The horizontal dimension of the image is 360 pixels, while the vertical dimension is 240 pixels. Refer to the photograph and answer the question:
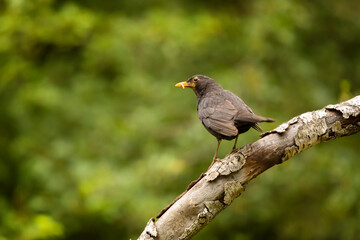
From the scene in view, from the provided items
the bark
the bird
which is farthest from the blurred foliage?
the bark

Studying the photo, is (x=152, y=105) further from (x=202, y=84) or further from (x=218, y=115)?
(x=218, y=115)

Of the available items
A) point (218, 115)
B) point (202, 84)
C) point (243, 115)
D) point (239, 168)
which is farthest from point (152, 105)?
point (239, 168)

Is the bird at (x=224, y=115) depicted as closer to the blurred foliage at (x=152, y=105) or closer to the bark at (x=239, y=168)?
the bark at (x=239, y=168)

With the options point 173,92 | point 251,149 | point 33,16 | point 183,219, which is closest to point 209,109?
point 251,149

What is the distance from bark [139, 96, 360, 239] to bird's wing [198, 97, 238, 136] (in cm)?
33

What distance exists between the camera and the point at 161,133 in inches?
246

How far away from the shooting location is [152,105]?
20.8 ft

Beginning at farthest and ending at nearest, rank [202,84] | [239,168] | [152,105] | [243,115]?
[152,105], [202,84], [243,115], [239,168]

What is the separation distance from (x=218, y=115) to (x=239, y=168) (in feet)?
2.29

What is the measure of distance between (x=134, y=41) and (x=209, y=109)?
327 centimetres

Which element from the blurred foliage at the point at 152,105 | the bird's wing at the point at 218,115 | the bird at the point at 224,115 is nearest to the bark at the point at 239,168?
the bird at the point at 224,115

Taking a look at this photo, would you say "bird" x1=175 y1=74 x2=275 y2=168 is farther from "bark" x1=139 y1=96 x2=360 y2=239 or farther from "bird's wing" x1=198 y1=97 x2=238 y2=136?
"bark" x1=139 y1=96 x2=360 y2=239

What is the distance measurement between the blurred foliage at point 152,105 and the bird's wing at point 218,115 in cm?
186

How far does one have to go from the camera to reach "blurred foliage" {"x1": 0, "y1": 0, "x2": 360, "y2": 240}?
5.39 metres
